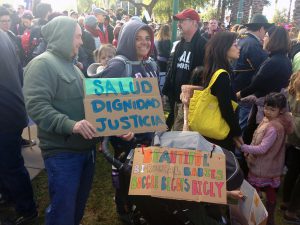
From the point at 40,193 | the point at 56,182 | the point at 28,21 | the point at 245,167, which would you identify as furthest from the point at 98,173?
the point at 28,21

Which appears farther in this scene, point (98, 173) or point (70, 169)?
point (98, 173)

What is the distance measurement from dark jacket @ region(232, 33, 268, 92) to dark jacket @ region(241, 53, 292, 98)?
636mm

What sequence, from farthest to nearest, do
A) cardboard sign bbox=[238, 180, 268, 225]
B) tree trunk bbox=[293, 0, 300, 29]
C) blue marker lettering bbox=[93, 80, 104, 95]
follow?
tree trunk bbox=[293, 0, 300, 29]
cardboard sign bbox=[238, 180, 268, 225]
blue marker lettering bbox=[93, 80, 104, 95]

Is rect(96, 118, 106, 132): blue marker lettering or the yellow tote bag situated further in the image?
the yellow tote bag

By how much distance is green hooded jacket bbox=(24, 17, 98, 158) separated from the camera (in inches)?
83.4

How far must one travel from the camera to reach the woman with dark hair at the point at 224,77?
9.71ft

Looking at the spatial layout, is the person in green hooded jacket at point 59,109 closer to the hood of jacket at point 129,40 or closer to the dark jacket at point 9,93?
the hood of jacket at point 129,40

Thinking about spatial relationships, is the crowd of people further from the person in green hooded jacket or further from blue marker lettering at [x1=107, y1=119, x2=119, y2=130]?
blue marker lettering at [x1=107, y1=119, x2=119, y2=130]

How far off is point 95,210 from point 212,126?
158cm

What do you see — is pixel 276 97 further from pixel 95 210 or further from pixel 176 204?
pixel 95 210

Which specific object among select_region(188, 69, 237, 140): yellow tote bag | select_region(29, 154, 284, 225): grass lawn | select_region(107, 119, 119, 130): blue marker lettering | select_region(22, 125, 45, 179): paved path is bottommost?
select_region(29, 154, 284, 225): grass lawn

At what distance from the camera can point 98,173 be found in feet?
14.5

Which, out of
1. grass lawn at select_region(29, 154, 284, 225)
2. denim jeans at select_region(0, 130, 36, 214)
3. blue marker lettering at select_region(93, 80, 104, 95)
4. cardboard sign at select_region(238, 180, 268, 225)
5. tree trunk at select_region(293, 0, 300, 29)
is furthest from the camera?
tree trunk at select_region(293, 0, 300, 29)

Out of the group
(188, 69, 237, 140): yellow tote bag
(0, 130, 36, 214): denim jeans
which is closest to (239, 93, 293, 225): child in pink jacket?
(188, 69, 237, 140): yellow tote bag
